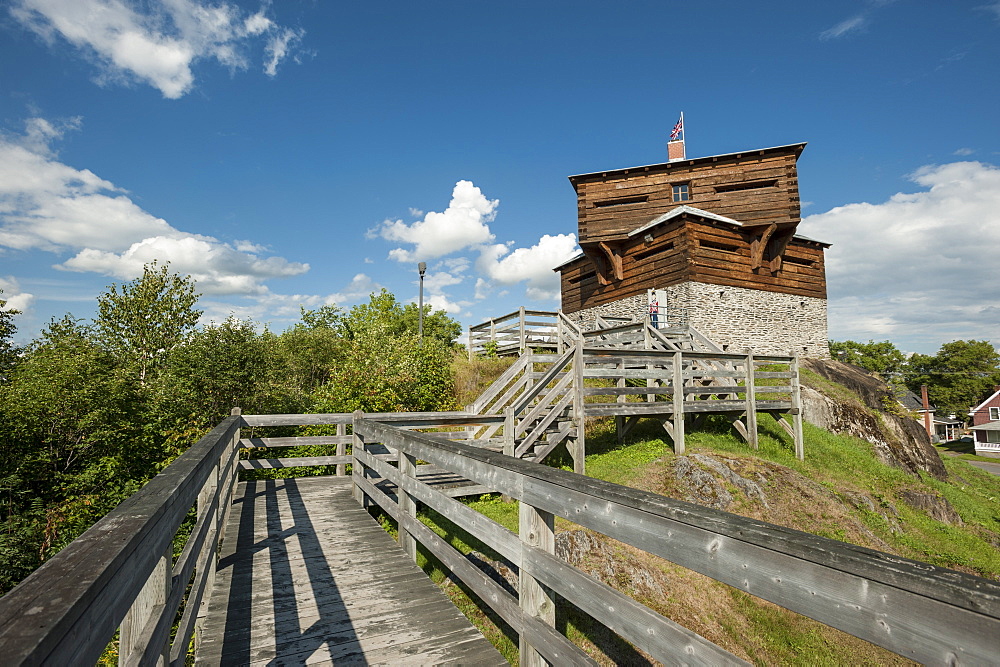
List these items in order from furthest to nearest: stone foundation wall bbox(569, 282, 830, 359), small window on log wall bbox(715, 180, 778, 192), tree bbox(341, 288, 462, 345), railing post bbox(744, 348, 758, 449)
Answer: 1. tree bbox(341, 288, 462, 345)
2. small window on log wall bbox(715, 180, 778, 192)
3. stone foundation wall bbox(569, 282, 830, 359)
4. railing post bbox(744, 348, 758, 449)

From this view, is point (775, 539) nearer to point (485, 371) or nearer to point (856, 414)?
point (485, 371)

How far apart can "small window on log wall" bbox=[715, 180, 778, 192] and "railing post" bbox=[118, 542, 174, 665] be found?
2477 centimetres

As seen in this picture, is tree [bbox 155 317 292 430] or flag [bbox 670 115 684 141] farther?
flag [bbox 670 115 684 141]

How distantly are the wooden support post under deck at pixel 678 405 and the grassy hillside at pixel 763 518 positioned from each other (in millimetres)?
283

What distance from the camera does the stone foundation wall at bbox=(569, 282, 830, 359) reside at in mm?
21438

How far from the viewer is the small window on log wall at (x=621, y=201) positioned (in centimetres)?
2419

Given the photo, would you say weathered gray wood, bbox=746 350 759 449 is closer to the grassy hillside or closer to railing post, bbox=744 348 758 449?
railing post, bbox=744 348 758 449

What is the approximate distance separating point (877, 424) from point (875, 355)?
183 feet

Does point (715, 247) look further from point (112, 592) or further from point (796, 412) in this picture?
point (112, 592)

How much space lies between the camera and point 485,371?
17.7 metres

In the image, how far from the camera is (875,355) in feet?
206

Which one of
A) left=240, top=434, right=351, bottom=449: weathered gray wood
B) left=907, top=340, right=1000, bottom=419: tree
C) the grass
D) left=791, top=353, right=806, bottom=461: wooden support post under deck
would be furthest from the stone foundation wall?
left=907, top=340, right=1000, bottom=419: tree

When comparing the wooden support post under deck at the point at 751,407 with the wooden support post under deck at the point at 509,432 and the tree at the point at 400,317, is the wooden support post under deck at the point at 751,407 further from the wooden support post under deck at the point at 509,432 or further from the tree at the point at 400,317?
the tree at the point at 400,317

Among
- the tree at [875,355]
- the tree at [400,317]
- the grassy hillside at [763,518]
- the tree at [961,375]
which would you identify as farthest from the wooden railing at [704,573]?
the tree at [961,375]
